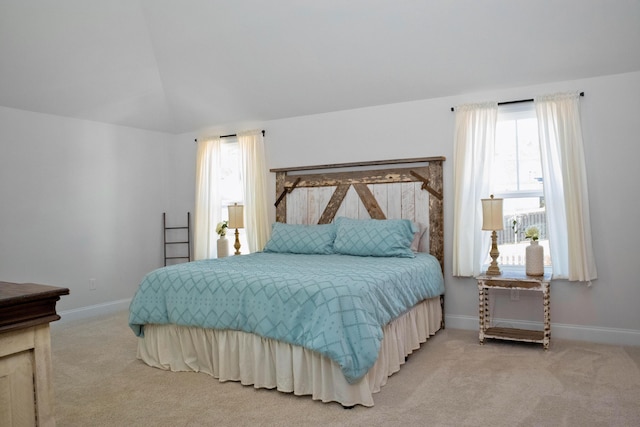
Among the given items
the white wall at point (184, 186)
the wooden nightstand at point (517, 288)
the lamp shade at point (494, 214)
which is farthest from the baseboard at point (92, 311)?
the lamp shade at point (494, 214)

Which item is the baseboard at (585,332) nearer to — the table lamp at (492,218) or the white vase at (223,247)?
the table lamp at (492,218)

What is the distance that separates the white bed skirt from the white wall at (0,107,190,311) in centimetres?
211

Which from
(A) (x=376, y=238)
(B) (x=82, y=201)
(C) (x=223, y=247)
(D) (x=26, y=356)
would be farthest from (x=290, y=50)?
(D) (x=26, y=356)

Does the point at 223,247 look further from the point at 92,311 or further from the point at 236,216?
the point at 92,311

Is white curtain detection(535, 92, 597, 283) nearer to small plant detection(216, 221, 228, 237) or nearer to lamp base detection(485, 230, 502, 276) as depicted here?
lamp base detection(485, 230, 502, 276)

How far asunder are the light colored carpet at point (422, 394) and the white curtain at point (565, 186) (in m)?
0.70

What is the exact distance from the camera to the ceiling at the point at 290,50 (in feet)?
13.0

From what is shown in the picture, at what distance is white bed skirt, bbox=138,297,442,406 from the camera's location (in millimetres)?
2898

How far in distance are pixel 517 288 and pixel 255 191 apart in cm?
312

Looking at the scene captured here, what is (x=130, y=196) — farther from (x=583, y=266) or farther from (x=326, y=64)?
(x=583, y=266)

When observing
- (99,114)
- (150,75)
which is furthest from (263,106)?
(99,114)

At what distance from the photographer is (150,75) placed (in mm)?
5527

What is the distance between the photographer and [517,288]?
4020 millimetres

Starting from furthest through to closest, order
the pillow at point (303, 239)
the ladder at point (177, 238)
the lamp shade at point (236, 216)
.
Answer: the ladder at point (177, 238), the lamp shade at point (236, 216), the pillow at point (303, 239)
